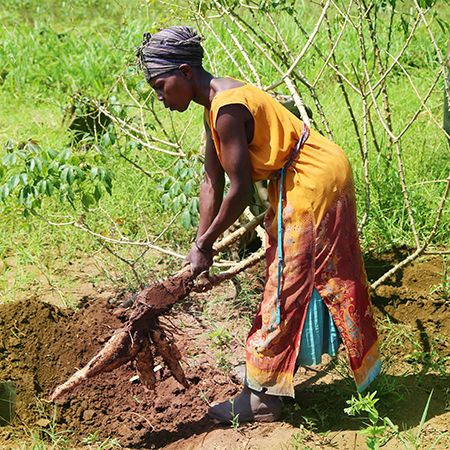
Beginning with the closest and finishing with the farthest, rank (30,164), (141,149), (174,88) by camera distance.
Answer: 1. (174,88)
2. (30,164)
3. (141,149)

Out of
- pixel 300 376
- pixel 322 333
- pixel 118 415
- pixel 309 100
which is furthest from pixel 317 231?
pixel 309 100

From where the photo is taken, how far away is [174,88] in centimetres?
196

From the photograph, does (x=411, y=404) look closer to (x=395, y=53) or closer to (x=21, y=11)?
(x=395, y=53)

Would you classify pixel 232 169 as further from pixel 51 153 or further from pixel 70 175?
pixel 51 153

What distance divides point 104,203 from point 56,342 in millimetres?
1600

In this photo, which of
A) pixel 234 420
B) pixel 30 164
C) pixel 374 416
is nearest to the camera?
pixel 374 416

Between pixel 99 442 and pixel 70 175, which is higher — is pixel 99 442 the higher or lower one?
the lower one

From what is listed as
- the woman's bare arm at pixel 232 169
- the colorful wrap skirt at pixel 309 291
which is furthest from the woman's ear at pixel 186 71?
the colorful wrap skirt at pixel 309 291

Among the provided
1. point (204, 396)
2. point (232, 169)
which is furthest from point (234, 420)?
point (232, 169)

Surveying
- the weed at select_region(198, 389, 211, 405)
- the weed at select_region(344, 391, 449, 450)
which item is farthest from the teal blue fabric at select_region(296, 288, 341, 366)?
the weed at select_region(198, 389, 211, 405)

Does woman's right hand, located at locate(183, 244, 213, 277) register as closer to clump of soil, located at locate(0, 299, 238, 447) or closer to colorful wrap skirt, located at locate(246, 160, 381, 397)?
colorful wrap skirt, located at locate(246, 160, 381, 397)

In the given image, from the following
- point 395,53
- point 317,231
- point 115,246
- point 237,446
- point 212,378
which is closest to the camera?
point 317,231

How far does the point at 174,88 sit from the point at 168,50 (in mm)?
137

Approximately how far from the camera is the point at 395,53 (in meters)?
5.89
